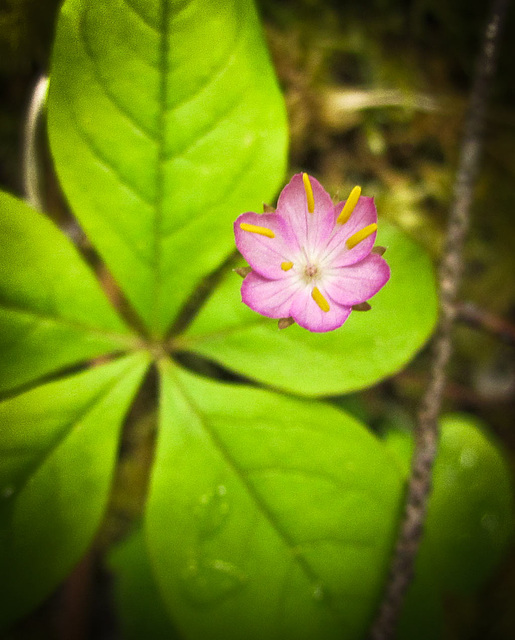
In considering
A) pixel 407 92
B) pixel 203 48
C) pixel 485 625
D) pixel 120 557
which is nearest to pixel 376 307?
pixel 203 48

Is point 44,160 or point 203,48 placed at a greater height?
point 44,160

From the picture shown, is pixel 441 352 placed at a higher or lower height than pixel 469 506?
higher

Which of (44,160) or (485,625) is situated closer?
(44,160)

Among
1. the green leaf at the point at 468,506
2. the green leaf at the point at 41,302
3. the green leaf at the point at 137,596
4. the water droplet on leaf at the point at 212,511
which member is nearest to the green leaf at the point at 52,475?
the green leaf at the point at 41,302

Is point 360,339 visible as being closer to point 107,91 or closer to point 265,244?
point 265,244

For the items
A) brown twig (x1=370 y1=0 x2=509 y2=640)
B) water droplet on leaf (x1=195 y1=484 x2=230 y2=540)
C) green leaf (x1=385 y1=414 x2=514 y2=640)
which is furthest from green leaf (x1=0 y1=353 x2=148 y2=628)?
green leaf (x1=385 y1=414 x2=514 y2=640)

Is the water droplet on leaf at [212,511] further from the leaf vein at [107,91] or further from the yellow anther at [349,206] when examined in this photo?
the leaf vein at [107,91]

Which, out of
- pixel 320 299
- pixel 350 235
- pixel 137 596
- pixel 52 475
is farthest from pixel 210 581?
pixel 350 235

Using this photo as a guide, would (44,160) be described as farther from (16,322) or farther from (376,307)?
(376,307)
